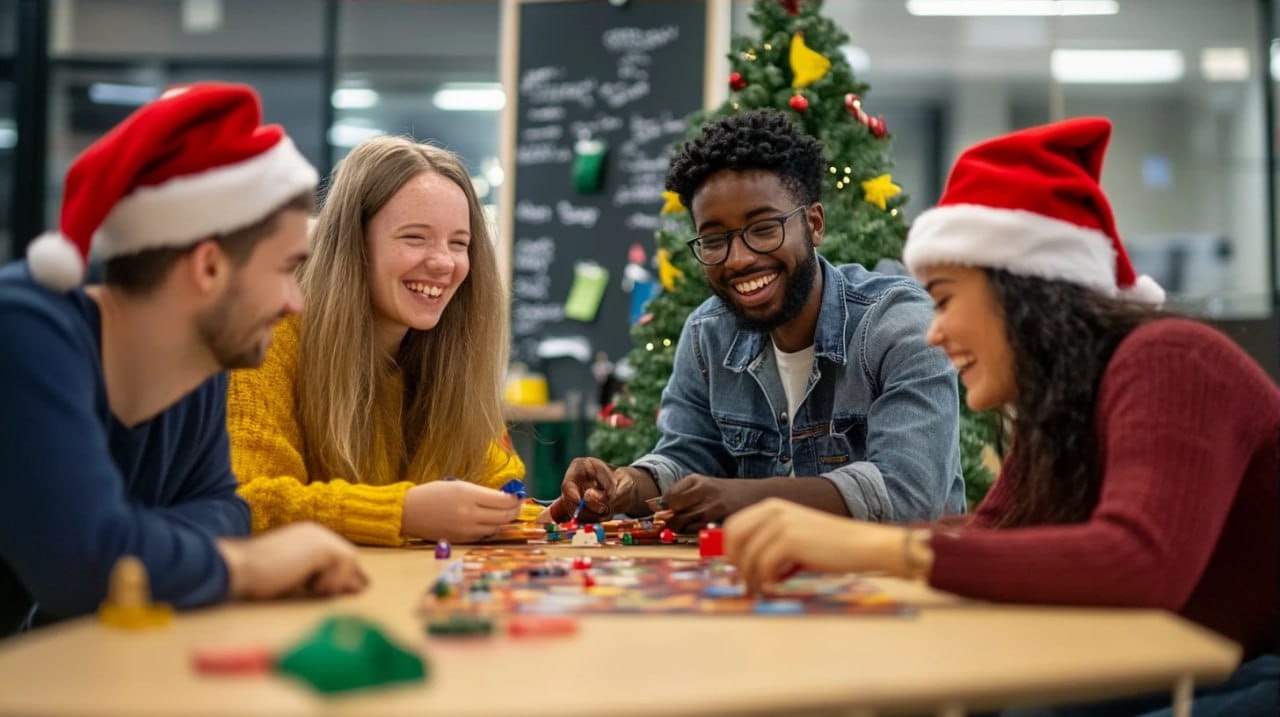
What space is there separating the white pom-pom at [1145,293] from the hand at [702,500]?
766 millimetres

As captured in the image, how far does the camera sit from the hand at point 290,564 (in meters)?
1.55

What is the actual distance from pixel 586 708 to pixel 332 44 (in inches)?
298

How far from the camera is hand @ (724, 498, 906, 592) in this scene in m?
1.56

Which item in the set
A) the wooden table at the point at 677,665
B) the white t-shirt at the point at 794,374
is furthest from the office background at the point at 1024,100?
the wooden table at the point at 677,665

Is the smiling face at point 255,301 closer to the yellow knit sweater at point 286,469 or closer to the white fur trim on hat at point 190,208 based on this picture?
the white fur trim on hat at point 190,208

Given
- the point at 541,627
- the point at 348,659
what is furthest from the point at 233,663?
the point at 541,627

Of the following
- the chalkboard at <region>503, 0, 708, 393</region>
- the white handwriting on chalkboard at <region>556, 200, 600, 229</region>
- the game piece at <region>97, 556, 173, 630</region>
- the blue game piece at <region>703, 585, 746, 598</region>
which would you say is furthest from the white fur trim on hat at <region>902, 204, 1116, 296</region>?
the white handwriting on chalkboard at <region>556, 200, 600, 229</region>

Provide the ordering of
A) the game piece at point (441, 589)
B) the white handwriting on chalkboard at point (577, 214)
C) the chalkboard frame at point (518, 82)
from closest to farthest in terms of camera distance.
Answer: the game piece at point (441, 589) → the chalkboard frame at point (518, 82) → the white handwriting on chalkboard at point (577, 214)

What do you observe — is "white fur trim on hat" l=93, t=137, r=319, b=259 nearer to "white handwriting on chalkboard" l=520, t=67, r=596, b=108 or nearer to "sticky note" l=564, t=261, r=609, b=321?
"sticky note" l=564, t=261, r=609, b=321

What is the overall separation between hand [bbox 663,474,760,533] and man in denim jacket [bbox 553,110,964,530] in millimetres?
84

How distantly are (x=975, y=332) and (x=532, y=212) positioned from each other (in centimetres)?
435

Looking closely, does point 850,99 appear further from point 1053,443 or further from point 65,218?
point 65,218

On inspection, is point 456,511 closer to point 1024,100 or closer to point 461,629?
point 461,629

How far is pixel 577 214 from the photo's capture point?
19.8ft
